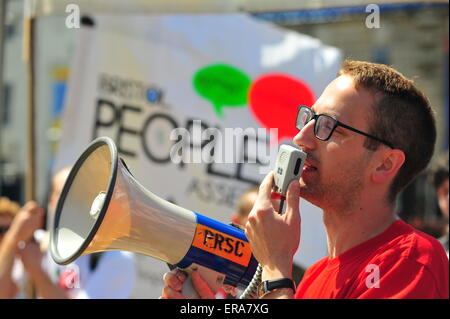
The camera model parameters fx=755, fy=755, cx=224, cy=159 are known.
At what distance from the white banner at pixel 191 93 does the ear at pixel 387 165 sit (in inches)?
88.3

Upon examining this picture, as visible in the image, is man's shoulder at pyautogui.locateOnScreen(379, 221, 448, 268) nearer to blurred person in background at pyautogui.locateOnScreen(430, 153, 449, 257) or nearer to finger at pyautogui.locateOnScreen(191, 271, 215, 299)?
finger at pyautogui.locateOnScreen(191, 271, 215, 299)

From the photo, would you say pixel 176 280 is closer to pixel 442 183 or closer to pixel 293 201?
pixel 293 201

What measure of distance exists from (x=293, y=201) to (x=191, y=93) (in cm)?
278

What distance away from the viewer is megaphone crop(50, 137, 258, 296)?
1.97m

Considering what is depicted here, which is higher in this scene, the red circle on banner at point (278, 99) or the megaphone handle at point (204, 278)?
the red circle on banner at point (278, 99)

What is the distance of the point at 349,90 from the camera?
2.02 meters

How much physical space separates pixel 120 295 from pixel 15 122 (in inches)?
571

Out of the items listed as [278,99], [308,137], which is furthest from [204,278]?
[278,99]

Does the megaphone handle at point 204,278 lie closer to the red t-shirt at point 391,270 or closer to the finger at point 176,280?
the finger at point 176,280

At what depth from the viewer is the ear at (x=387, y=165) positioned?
78.8 inches

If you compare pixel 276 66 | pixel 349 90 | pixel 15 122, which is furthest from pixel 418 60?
pixel 349 90

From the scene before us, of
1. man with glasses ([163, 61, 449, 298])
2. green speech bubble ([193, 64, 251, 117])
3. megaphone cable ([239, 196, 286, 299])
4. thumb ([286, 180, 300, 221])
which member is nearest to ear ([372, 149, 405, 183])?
man with glasses ([163, 61, 449, 298])

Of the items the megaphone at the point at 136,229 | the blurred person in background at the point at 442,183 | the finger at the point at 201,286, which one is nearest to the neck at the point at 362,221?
the megaphone at the point at 136,229
